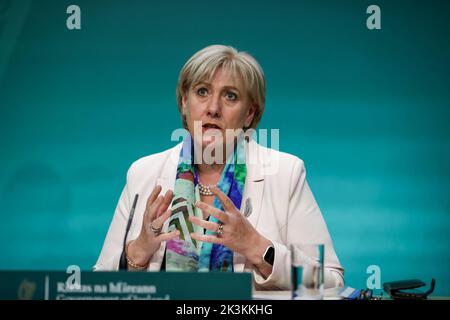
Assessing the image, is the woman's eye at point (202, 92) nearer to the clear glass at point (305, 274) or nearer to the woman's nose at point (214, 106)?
the woman's nose at point (214, 106)

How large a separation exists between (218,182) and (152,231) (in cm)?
52

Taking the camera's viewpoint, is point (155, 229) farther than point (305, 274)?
Yes

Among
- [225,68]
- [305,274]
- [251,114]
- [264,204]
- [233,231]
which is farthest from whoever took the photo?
[251,114]

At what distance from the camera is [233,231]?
2822 mm

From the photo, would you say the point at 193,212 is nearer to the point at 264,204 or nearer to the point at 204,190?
the point at 204,190

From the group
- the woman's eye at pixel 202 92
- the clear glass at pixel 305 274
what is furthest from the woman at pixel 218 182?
the clear glass at pixel 305 274

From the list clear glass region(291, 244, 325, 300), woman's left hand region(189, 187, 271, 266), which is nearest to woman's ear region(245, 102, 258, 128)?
woman's left hand region(189, 187, 271, 266)

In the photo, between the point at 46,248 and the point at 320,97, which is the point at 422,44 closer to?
the point at 320,97

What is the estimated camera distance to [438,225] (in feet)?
11.9

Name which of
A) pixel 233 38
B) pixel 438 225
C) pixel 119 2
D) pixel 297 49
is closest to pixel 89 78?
pixel 119 2

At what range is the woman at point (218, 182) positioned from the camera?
3.06 metres

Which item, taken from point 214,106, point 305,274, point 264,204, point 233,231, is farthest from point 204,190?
point 305,274

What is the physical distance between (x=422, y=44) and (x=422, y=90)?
24 centimetres

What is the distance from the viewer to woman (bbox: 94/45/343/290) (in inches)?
120
